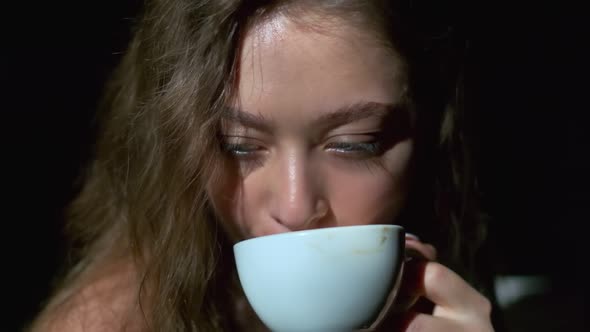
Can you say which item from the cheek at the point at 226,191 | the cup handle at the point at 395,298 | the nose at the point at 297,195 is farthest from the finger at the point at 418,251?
the cheek at the point at 226,191

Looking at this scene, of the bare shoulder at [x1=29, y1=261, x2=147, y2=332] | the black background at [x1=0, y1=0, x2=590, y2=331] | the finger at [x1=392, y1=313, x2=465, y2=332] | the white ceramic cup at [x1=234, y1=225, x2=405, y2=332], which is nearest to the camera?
the white ceramic cup at [x1=234, y1=225, x2=405, y2=332]

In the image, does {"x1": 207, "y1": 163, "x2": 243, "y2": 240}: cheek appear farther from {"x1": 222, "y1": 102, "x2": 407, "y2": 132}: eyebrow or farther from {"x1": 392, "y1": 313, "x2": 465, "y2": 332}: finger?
{"x1": 392, "y1": 313, "x2": 465, "y2": 332}: finger

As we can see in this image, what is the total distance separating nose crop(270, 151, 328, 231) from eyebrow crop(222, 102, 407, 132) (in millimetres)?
57

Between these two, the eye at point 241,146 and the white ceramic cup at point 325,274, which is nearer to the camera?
the white ceramic cup at point 325,274

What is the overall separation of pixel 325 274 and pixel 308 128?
25cm

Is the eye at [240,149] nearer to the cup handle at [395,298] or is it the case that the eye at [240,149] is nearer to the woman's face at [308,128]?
the woman's face at [308,128]

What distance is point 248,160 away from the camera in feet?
2.93

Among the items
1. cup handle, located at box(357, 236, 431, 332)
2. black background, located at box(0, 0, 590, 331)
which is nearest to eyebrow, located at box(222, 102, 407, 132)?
cup handle, located at box(357, 236, 431, 332)

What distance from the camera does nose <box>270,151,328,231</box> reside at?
2.71ft

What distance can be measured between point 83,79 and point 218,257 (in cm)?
68

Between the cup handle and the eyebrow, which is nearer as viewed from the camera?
the cup handle

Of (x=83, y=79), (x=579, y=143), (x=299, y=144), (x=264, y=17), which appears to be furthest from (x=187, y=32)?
(x=579, y=143)

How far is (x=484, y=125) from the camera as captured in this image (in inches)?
62.3

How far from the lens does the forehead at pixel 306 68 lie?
0.83 metres
